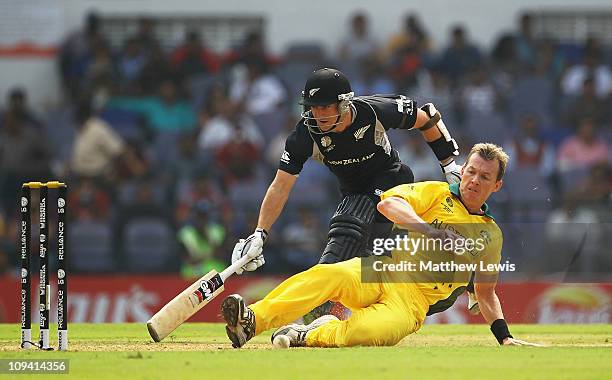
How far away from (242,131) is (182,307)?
7.59m

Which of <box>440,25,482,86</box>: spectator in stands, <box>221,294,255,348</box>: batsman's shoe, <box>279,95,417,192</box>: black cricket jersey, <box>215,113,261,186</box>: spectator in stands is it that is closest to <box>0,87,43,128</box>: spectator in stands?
<box>215,113,261,186</box>: spectator in stands

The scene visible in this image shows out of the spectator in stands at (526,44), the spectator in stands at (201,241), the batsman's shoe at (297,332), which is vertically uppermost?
the spectator in stands at (526,44)

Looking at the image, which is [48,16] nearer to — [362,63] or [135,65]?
[135,65]

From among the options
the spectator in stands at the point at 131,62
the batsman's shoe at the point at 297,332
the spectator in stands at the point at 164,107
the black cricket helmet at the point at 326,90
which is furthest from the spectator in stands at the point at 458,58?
the batsman's shoe at the point at 297,332

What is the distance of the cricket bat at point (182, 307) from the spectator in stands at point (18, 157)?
7.18 metres

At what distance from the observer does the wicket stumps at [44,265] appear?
7355 mm

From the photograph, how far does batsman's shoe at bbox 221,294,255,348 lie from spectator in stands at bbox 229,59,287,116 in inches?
346

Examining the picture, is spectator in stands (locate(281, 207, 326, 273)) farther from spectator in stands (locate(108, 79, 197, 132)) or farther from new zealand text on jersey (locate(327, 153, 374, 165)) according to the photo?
new zealand text on jersey (locate(327, 153, 374, 165))

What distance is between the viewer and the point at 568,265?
11195 millimetres

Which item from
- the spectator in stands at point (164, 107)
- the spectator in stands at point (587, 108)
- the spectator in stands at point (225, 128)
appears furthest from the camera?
the spectator in stands at point (164, 107)

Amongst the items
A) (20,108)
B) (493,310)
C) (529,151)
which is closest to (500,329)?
(493,310)

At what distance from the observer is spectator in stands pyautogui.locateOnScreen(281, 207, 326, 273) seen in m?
13.4

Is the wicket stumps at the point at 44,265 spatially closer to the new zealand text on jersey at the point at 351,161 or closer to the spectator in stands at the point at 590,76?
the new zealand text on jersey at the point at 351,161

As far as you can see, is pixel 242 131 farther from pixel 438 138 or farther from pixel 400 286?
pixel 400 286
